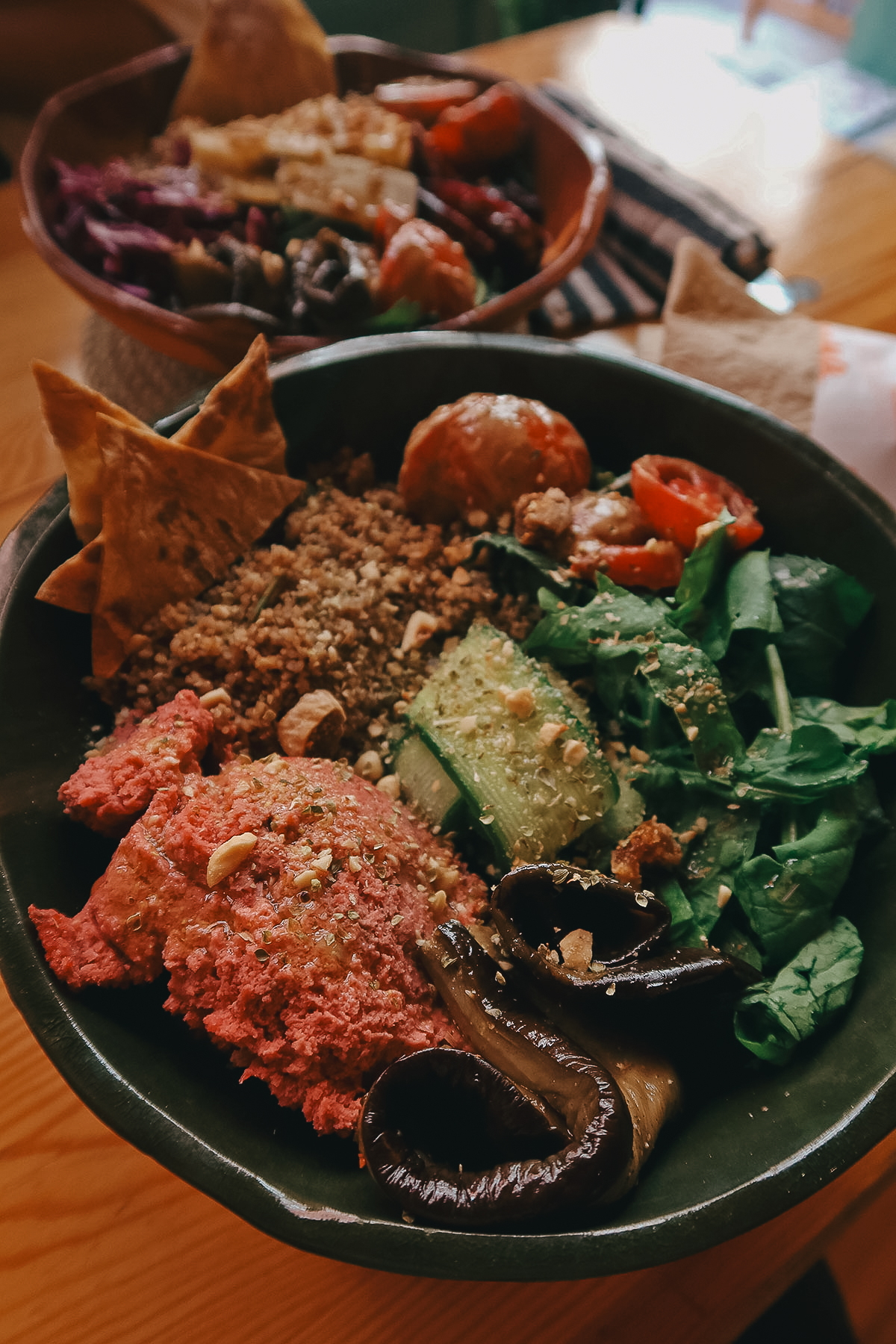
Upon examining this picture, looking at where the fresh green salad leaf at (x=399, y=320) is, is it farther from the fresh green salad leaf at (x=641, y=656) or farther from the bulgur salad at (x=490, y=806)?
the fresh green salad leaf at (x=641, y=656)

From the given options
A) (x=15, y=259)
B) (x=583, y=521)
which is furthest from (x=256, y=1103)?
(x=15, y=259)

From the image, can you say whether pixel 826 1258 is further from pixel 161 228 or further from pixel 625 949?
pixel 161 228

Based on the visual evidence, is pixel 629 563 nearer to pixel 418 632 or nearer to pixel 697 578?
pixel 697 578

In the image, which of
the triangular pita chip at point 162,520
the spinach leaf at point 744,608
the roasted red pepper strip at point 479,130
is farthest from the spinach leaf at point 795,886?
the roasted red pepper strip at point 479,130

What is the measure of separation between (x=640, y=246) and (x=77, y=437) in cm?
141

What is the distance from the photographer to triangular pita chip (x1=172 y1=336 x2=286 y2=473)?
101 cm

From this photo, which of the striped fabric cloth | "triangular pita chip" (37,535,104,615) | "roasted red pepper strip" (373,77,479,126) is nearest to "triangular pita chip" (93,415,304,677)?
"triangular pita chip" (37,535,104,615)

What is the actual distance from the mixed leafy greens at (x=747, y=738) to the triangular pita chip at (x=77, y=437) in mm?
496

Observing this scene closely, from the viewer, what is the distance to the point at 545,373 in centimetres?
113

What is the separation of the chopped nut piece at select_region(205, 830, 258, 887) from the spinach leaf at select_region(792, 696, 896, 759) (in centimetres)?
64

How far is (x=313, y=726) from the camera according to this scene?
0.91 meters

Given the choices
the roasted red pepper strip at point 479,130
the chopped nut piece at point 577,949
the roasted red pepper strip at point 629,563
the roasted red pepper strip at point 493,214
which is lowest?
the chopped nut piece at point 577,949

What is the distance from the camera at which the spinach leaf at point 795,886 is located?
2.79 ft

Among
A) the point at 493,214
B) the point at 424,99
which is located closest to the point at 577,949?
the point at 493,214
